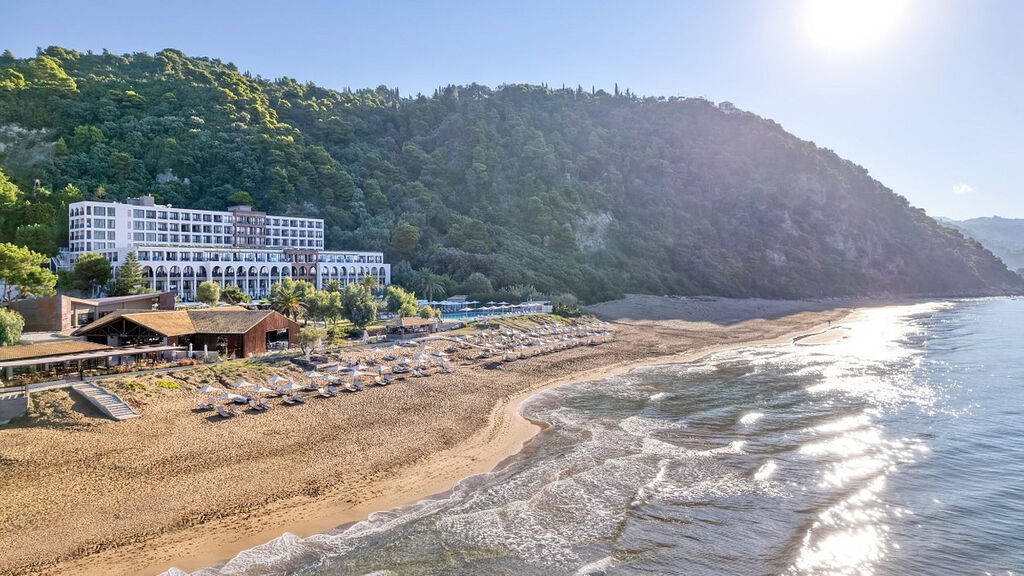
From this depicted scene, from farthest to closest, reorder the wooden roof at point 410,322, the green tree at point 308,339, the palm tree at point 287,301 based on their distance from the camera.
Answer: the wooden roof at point 410,322, the palm tree at point 287,301, the green tree at point 308,339

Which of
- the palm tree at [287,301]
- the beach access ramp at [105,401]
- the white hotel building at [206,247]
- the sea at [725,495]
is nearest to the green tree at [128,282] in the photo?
the white hotel building at [206,247]

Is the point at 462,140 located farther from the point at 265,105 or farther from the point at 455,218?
the point at 265,105

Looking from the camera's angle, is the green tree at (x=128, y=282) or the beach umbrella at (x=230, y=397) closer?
the beach umbrella at (x=230, y=397)

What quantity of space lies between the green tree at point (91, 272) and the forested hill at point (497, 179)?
14928 millimetres

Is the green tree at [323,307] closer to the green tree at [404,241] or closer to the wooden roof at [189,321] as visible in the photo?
the wooden roof at [189,321]

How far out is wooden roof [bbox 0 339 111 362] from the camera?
2521 centimetres

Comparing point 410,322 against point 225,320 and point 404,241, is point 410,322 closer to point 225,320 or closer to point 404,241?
point 225,320

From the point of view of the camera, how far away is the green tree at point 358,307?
155ft

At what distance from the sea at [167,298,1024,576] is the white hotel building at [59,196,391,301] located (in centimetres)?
5164

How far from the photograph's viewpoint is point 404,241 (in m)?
91.9

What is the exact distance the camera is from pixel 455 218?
346 ft

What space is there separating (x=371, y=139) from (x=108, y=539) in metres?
123

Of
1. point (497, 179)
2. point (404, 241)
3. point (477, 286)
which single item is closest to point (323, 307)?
point (477, 286)

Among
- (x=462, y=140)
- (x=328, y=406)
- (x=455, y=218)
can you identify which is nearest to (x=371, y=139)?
(x=462, y=140)
